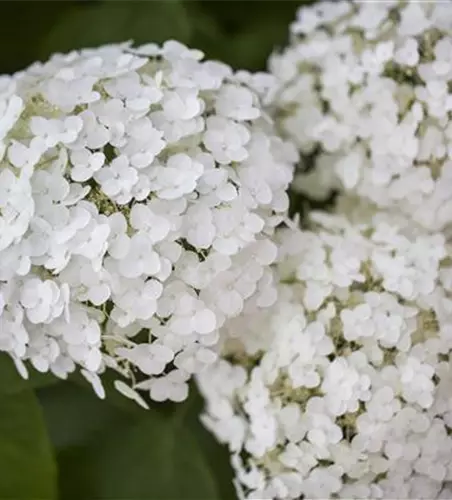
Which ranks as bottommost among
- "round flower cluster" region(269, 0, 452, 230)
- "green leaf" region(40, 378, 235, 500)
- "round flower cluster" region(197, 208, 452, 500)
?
"green leaf" region(40, 378, 235, 500)

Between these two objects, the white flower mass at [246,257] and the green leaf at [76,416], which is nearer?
the white flower mass at [246,257]

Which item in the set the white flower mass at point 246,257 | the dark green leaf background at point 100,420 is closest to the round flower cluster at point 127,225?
the white flower mass at point 246,257

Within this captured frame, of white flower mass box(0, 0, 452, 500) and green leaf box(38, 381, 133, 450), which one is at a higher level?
white flower mass box(0, 0, 452, 500)

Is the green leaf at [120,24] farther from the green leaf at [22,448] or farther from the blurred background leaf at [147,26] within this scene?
the green leaf at [22,448]

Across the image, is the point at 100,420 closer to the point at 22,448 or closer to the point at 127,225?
the point at 22,448

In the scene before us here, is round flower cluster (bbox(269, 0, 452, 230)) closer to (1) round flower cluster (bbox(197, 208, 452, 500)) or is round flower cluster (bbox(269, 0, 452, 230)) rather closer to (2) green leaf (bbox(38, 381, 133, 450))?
(1) round flower cluster (bbox(197, 208, 452, 500))

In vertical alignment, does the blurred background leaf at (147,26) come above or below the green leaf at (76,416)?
above

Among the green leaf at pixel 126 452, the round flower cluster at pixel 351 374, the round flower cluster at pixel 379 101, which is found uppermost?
the round flower cluster at pixel 379 101

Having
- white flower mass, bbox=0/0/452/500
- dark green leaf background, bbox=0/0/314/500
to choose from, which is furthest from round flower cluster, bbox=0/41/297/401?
dark green leaf background, bbox=0/0/314/500
